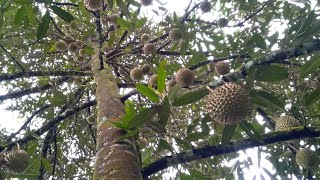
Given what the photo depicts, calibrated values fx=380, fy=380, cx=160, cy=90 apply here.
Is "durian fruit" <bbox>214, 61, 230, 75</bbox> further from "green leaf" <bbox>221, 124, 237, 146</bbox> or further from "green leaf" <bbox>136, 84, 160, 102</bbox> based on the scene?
"green leaf" <bbox>136, 84, 160, 102</bbox>

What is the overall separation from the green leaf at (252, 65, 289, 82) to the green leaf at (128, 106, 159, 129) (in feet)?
1.47

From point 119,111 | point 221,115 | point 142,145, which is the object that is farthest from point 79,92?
point 221,115

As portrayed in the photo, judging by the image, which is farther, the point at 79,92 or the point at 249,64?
the point at 79,92

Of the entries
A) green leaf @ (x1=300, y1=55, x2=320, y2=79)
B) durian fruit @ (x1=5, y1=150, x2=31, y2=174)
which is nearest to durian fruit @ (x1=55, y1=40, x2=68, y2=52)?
durian fruit @ (x1=5, y1=150, x2=31, y2=174)

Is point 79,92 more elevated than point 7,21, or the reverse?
point 7,21

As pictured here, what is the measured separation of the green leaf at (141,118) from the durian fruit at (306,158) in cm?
Answer: 117

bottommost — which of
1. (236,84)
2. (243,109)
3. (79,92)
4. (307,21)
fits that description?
(243,109)

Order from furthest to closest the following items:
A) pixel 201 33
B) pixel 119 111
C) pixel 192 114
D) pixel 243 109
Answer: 1. pixel 192 114
2. pixel 201 33
3. pixel 119 111
4. pixel 243 109

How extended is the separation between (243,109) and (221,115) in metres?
0.09

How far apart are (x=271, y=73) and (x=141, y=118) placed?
563mm

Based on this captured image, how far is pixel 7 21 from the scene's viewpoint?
10.8ft

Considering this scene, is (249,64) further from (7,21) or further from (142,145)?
(7,21)

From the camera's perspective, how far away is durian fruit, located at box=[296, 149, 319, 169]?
2227 millimetres

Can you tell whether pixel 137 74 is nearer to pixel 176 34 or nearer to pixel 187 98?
pixel 176 34
